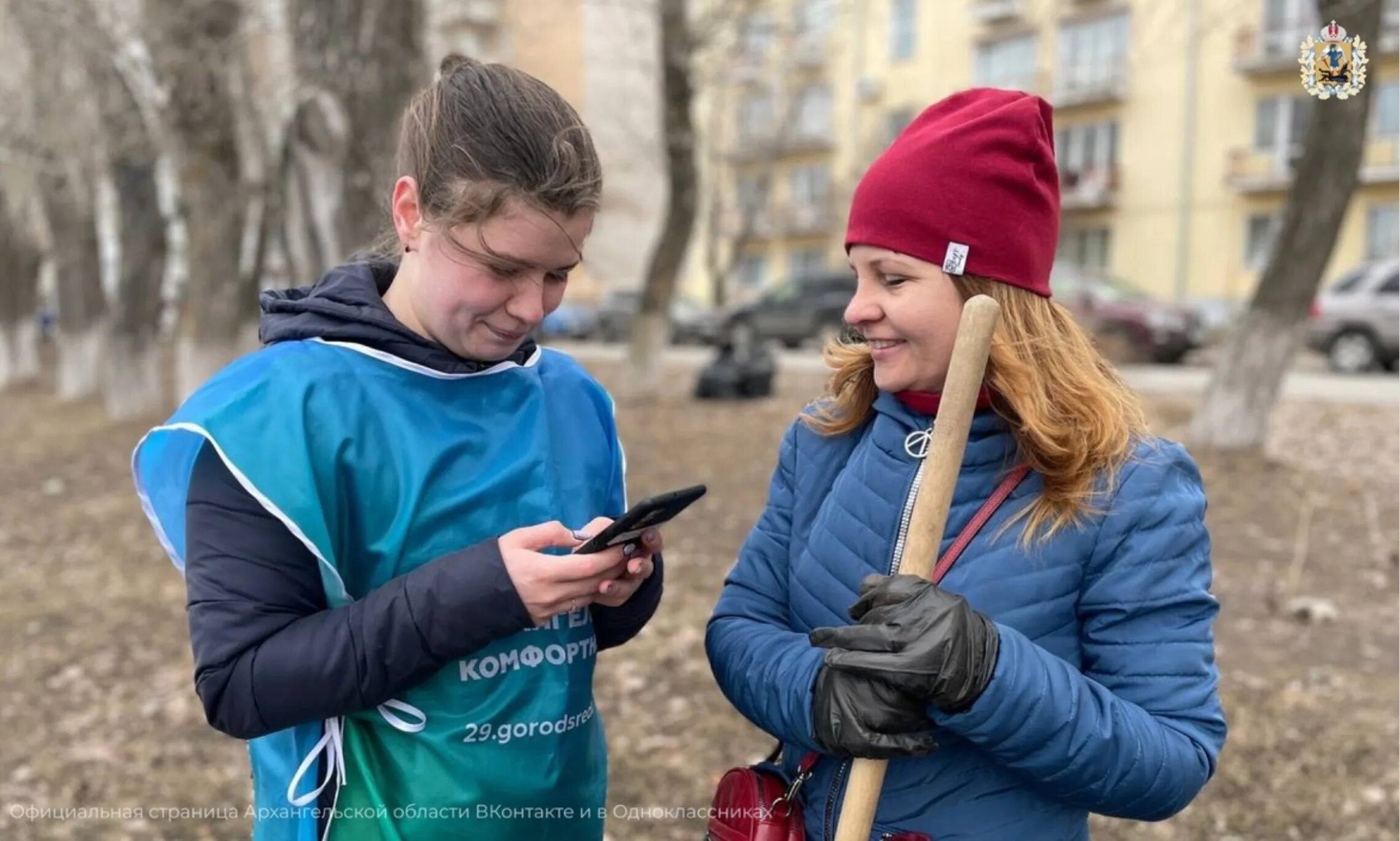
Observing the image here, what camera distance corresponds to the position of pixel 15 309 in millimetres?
→ 20062

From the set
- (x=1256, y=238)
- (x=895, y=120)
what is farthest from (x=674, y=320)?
(x=1256, y=238)

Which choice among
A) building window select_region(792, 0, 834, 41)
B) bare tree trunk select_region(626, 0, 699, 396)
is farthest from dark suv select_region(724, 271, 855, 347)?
bare tree trunk select_region(626, 0, 699, 396)

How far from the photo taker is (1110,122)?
28.7 metres

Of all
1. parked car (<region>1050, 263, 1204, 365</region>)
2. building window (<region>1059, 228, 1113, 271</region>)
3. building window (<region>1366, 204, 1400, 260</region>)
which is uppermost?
parked car (<region>1050, 263, 1204, 365</region>)

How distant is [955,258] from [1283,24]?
27819 millimetres

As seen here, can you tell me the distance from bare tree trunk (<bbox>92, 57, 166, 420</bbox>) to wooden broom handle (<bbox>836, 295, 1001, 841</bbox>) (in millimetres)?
13425

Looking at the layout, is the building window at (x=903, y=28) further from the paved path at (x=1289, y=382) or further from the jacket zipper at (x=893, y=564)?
the jacket zipper at (x=893, y=564)

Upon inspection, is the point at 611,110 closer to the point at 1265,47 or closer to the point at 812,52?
the point at 812,52

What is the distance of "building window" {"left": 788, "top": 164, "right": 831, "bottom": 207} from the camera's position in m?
35.7

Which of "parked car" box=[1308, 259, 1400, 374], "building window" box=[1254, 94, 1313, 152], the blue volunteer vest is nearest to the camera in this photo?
the blue volunteer vest

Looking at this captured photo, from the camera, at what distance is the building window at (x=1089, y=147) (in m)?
28.7

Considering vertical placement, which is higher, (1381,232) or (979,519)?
(979,519)

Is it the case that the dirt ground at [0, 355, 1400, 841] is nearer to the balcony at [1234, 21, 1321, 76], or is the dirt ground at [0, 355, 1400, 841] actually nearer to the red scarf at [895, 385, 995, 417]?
the red scarf at [895, 385, 995, 417]

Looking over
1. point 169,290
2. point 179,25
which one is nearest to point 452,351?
point 179,25
